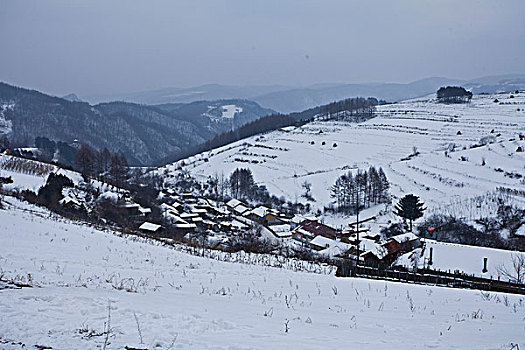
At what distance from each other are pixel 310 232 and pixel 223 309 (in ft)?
96.2

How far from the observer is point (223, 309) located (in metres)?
5.11

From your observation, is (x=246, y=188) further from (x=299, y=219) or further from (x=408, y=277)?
(x=408, y=277)

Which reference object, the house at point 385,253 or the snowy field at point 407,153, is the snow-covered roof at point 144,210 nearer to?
the snowy field at point 407,153

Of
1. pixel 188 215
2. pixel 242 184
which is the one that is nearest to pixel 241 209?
pixel 188 215

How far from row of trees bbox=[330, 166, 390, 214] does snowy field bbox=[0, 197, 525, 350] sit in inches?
1466

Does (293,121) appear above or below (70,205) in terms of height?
above

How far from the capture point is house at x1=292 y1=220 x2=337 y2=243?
3278 centimetres

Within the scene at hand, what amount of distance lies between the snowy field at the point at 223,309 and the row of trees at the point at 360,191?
1466 inches

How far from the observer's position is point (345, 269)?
970cm

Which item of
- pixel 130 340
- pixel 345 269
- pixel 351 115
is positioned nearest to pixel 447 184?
pixel 345 269

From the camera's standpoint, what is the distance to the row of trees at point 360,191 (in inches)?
1747

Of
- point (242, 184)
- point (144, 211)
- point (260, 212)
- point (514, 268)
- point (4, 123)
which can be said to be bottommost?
point (260, 212)

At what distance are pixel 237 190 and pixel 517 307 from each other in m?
50.8

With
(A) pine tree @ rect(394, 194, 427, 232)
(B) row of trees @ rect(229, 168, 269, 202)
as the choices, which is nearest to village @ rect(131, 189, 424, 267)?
(A) pine tree @ rect(394, 194, 427, 232)
